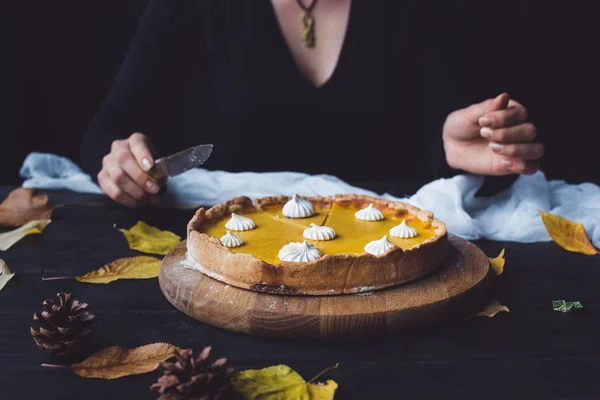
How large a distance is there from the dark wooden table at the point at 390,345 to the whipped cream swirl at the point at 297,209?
47cm

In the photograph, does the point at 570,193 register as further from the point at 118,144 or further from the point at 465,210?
the point at 118,144

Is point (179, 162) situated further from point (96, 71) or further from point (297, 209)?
point (96, 71)

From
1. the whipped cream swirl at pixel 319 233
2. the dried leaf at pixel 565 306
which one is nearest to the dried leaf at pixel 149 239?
the whipped cream swirl at pixel 319 233

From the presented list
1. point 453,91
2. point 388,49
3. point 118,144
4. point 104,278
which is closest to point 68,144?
point 118,144

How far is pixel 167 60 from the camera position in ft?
10.3

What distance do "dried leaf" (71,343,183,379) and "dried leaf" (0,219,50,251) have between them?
86 cm

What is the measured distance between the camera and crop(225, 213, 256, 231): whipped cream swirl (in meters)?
1.73

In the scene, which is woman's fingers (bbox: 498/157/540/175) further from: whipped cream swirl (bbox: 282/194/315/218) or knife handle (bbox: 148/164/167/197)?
knife handle (bbox: 148/164/167/197)

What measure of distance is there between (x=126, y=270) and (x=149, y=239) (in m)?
0.25

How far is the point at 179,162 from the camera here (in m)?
2.17

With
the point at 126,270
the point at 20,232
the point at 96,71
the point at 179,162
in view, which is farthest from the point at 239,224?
the point at 96,71

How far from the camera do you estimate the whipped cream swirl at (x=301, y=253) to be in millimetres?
1428

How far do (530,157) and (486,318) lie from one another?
2.97 ft

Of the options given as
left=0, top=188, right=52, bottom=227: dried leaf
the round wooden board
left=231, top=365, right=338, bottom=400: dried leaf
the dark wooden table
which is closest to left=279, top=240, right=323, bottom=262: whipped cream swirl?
the round wooden board
